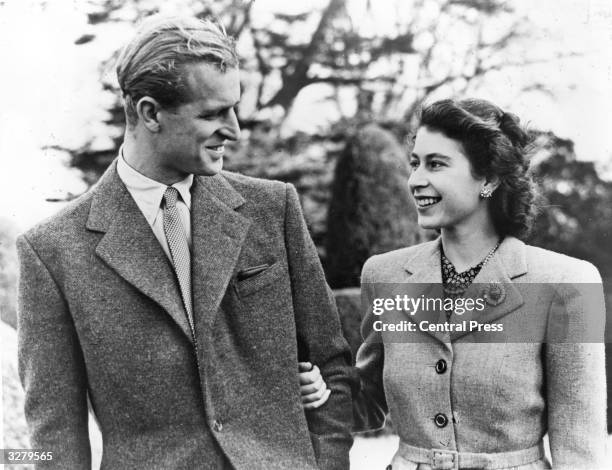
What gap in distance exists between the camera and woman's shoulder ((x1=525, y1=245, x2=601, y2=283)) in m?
1.95

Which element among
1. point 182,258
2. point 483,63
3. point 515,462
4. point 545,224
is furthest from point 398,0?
point 515,462

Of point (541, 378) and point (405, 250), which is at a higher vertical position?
point (405, 250)

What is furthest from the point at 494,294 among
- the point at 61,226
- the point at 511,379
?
the point at 61,226

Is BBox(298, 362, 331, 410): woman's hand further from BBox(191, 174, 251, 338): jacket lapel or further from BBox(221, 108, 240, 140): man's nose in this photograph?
BBox(221, 108, 240, 140): man's nose

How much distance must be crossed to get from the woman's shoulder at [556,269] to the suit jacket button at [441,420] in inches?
17.4

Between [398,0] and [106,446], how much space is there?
5.24 feet

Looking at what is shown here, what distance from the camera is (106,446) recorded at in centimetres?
190

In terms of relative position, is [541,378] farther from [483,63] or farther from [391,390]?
[483,63]

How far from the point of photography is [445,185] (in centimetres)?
201

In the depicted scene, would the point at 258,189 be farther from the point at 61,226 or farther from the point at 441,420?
the point at 441,420

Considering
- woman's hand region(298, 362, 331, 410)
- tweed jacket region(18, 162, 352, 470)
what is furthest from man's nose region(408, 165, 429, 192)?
woman's hand region(298, 362, 331, 410)

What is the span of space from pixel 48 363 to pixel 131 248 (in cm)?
36

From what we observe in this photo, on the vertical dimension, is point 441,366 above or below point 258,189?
below

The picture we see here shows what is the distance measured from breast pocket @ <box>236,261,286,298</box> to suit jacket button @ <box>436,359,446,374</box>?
1.61ft
